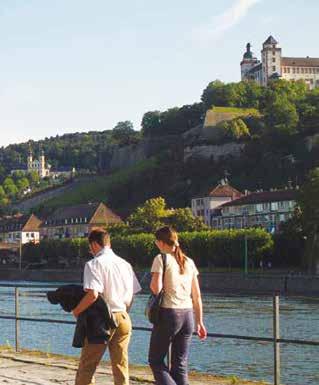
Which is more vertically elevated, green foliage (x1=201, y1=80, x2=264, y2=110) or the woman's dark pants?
green foliage (x1=201, y1=80, x2=264, y2=110)

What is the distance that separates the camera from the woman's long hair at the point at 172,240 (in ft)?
25.4

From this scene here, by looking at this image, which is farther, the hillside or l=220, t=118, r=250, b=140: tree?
l=220, t=118, r=250, b=140: tree

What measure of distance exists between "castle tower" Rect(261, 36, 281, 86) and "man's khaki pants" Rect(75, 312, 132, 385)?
18329 cm

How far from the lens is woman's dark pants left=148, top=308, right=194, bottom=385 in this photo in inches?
305

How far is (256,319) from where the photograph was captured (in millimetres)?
35188

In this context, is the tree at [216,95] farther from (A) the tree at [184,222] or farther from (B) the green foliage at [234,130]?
(A) the tree at [184,222]

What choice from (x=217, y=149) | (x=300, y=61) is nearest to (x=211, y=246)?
(x=217, y=149)

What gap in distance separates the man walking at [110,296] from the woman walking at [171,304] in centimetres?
29

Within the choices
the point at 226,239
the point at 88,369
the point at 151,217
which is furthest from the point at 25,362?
the point at 151,217

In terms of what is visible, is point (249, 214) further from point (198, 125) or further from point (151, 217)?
point (198, 125)

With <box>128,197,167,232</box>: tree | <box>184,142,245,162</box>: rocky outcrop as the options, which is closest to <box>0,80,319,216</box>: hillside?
<box>184,142,245,162</box>: rocky outcrop

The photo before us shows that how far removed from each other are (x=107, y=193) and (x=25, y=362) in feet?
477

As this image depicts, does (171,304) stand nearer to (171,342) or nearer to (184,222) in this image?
(171,342)

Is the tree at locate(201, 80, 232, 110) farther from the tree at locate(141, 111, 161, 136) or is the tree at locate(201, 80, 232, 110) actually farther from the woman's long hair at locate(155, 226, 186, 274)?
the woman's long hair at locate(155, 226, 186, 274)
